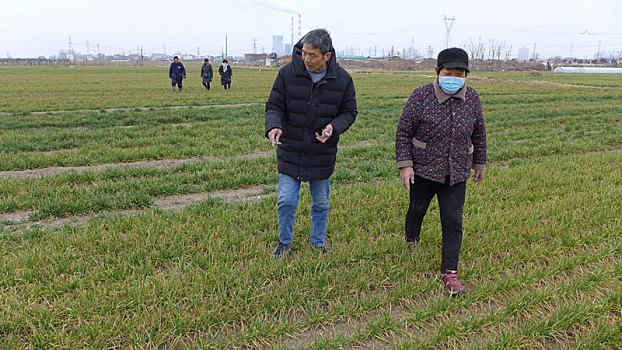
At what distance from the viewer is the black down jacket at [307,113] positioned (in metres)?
3.72

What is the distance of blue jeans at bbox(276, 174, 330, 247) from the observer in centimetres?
392

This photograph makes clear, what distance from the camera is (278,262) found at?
12.5 ft

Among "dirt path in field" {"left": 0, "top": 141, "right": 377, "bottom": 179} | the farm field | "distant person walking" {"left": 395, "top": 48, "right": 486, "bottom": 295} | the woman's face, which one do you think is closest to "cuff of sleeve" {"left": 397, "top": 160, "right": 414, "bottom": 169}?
"distant person walking" {"left": 395, "top": 48, "right": 486, "bottom": 295}

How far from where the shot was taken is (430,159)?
3586 mm

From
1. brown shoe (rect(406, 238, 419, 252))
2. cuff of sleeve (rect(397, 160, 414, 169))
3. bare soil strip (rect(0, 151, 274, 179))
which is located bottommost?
brown shoe (rect(406, 238, 419, 252))

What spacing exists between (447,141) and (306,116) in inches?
47.8

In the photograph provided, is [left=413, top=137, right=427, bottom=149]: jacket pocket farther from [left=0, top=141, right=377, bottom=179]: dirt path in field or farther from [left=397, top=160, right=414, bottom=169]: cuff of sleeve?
[left=0, top=141, right=377, bottom=179]: dirt path in field

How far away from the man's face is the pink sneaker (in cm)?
206

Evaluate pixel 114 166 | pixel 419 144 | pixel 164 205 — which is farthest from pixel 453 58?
pixel 114 166

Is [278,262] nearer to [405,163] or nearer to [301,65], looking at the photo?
[405,163]

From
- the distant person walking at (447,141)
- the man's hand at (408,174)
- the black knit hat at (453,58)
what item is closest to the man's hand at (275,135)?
the distant person walking at (447,141)

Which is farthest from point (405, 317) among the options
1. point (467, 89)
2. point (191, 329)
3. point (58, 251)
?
point (58, 251)

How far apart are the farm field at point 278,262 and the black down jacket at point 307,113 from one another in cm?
87

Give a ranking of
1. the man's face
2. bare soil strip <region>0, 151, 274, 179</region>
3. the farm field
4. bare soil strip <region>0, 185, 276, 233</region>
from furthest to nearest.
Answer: bare soil strip <region>0, 151, 274, 179</region> → bare soil strip <region>0, 185, 276, 233</region> → the man's face → the farm field
